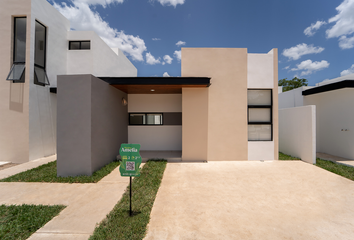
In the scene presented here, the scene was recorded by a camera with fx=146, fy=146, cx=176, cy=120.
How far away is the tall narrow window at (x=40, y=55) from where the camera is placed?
7.11m

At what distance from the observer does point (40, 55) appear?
7430 millimetres

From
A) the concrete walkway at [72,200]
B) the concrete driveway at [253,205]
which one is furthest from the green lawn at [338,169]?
the concrete walkway at [72,200]

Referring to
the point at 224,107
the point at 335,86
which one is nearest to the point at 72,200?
the point at 224,107

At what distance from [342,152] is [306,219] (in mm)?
7365

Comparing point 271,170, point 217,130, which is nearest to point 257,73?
point 217,130

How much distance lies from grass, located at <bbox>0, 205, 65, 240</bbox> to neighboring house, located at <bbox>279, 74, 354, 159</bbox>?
449 inches

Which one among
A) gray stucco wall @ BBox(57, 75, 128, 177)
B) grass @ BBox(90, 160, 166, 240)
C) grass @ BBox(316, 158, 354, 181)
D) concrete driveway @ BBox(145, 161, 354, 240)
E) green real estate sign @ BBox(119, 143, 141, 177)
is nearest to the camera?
grass @ BBox(90, 160, 166, 240)

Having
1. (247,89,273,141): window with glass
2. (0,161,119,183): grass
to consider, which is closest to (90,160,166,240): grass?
(0,161,119,183): grass

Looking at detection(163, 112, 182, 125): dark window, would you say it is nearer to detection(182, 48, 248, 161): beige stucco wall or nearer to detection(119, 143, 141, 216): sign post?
detection(182, 48, 248, 161): beige stucco wall

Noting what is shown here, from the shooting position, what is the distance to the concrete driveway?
2.61m

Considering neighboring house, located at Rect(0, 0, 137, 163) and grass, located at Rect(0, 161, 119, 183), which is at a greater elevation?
neighboring house, located at Rect(0, 0, 137, 163)

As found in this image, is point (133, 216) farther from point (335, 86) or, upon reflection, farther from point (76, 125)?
point (335, 86)

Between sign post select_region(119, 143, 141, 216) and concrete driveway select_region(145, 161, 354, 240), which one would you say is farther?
sign post select_region(119, 143, 141, 216)

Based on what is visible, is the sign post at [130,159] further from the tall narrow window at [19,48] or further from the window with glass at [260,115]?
the tall narrow window at [19,48]
